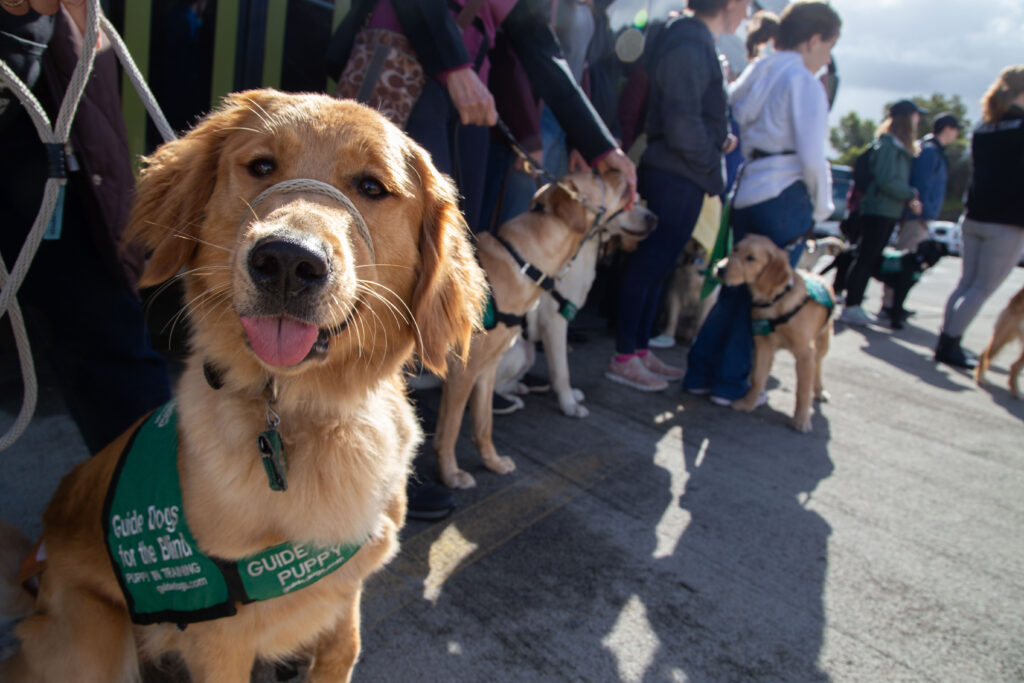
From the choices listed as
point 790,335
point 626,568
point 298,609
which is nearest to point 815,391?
point 790,335

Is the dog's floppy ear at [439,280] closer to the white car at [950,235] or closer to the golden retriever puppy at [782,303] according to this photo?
the golden retriever puppy at [782,303]

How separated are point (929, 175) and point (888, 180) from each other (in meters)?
1.41

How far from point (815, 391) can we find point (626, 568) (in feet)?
11.1

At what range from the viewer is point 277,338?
52.3 inches

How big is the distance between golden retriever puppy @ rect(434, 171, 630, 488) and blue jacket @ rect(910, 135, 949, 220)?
21.8 ft

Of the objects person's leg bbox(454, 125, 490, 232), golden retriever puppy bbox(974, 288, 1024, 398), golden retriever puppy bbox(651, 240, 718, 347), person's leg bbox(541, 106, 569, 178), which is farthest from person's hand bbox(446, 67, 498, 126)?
golden retriever puppy bbox(974, 288, 1024, 398)

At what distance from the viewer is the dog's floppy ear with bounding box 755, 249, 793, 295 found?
427 cm

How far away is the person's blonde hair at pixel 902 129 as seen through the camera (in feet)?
24.3

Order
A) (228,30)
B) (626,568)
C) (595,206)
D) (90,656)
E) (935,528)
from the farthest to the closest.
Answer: (228,30) → (595,206) → (935,528) → (626,568) → (90,656)

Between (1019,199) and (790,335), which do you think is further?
(1019,199)

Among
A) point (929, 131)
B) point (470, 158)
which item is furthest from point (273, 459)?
point (929, 131)

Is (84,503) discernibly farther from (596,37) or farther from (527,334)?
(596,37)

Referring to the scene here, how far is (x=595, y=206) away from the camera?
3.44 m

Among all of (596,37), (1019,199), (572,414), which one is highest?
(596,37)
